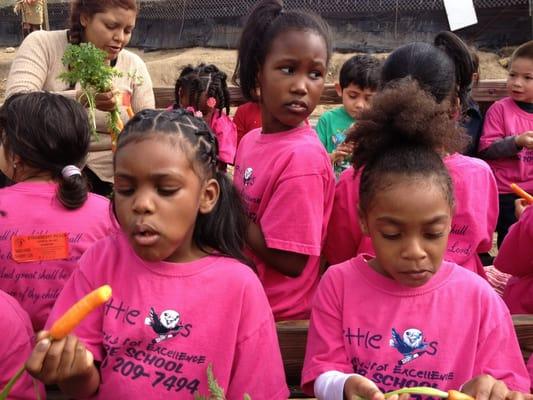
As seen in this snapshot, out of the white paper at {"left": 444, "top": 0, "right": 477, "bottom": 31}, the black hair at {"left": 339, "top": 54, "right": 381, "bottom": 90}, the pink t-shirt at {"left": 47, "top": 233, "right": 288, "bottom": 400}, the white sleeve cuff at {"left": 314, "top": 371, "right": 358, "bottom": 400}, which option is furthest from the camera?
the white paper at {"left": 444, "top": 0, "right": 477, "bottom": 31}

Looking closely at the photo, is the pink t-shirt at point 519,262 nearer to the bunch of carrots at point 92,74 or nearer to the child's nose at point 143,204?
the child's nose at point 143,204

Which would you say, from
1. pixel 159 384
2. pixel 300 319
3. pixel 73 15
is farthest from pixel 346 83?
pixel 159 384

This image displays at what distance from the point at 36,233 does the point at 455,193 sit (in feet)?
4.73

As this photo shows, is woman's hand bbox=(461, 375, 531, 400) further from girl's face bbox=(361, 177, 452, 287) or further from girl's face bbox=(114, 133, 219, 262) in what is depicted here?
girl's face bbox=(114, 133, 219, 262)

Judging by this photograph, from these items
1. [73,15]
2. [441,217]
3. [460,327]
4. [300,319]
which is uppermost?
[73,15]

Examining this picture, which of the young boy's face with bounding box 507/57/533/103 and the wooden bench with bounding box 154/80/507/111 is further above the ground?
the young boy's face with bounding box 507/57/533/103

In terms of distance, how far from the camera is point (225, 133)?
516cm

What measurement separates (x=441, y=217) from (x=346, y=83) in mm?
2561

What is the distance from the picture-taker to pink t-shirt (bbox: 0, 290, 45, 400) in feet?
7.05

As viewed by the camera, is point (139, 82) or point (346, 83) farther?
point (346, 83)

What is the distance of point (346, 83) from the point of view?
4480 mm

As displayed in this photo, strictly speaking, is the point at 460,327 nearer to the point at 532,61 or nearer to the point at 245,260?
the point at 245,260

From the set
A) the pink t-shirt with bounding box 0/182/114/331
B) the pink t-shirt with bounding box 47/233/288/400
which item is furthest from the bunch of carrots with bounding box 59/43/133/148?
the pink t-shirt with bounding box 47/233/288/400

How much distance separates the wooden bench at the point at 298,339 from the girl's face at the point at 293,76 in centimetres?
72
